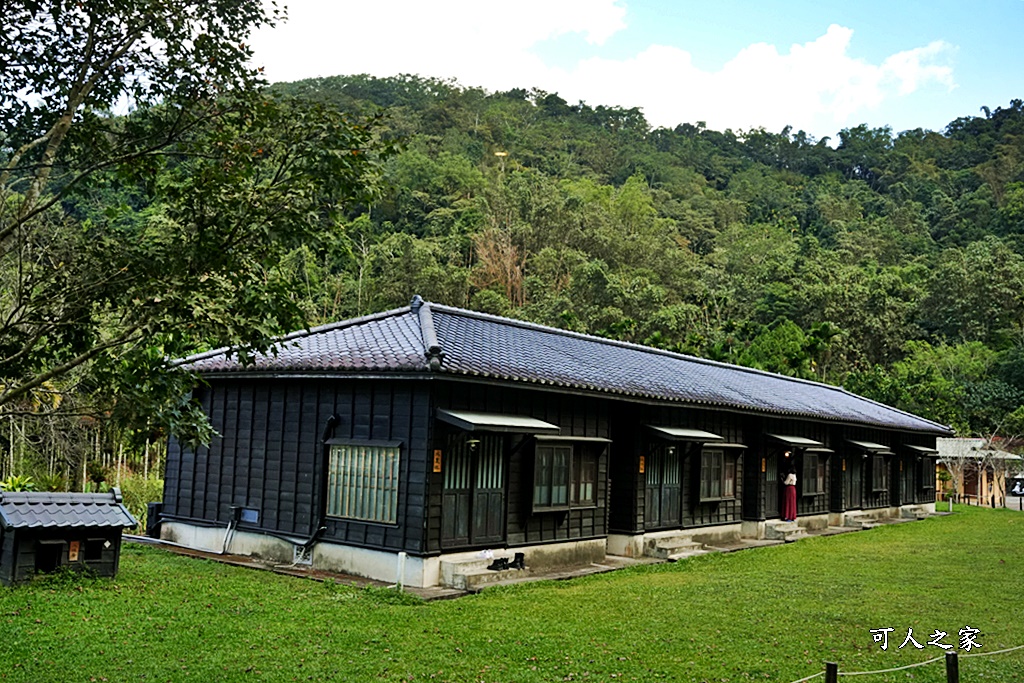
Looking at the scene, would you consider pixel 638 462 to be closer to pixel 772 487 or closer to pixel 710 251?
pixel 772 487

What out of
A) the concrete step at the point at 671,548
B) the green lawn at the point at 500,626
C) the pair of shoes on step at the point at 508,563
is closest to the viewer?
the green lawn at the point at 500,626

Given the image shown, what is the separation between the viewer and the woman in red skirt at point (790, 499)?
2117 centimetres

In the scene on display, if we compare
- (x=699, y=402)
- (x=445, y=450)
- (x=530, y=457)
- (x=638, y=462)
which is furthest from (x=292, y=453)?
(x=699, y=402)

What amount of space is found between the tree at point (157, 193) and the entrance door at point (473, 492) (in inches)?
262

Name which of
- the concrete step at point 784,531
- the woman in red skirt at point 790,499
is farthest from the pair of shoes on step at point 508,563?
the woman in red skirt at point 790,499

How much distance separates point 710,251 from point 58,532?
213 ft

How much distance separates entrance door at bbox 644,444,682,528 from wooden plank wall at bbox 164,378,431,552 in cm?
573

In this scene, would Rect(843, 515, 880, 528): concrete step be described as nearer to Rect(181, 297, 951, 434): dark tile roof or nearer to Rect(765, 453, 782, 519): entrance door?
Rect(181, 297, 951, 434): dark tile roof

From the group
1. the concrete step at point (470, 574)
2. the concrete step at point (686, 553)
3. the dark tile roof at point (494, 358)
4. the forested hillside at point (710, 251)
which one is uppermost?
the forested hillside at point (710, 251)

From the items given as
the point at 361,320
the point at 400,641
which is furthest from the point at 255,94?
the point at 361,320

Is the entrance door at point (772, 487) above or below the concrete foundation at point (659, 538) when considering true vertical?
Result: above

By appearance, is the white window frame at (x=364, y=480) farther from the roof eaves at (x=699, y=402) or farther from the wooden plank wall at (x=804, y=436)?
the wooden plank wall at (x=804, y=436)

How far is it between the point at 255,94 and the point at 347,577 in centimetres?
806

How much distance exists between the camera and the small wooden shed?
34.4 ft
